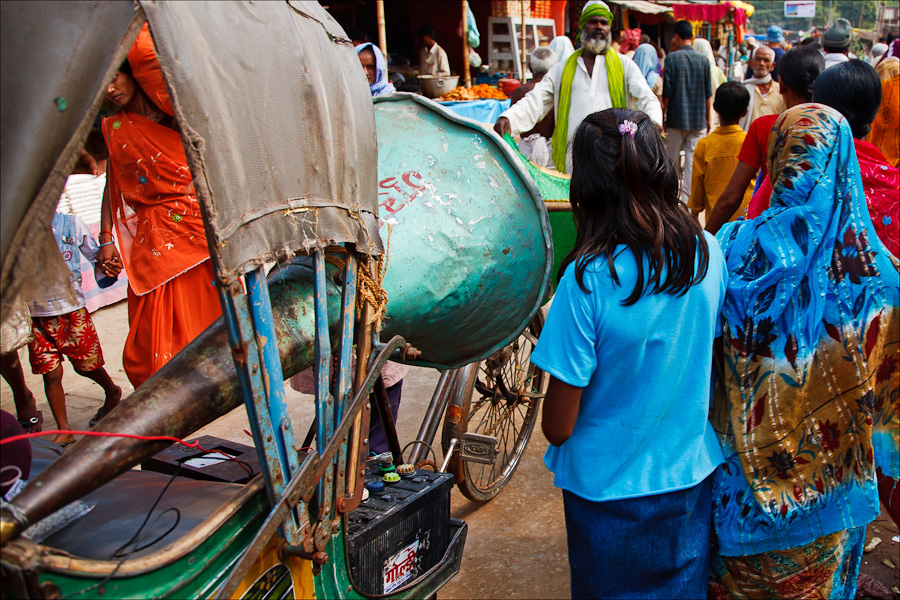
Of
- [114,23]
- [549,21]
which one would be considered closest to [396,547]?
[114,23]

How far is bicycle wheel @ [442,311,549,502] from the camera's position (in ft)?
9.13

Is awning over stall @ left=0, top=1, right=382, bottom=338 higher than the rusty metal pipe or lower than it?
higher

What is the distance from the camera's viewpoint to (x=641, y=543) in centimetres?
165

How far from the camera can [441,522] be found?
1840 millimetres

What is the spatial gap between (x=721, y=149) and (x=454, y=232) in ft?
9.02

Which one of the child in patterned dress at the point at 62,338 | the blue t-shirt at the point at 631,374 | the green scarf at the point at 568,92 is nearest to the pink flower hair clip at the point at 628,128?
the blue t-shirt at the point at 631,374

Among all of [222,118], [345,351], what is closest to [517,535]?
[345,351]

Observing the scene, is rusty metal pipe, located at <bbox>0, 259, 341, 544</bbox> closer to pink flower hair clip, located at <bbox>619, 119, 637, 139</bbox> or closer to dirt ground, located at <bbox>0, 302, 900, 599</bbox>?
pink flower hair clip, located at <bbox>619, 119, 637, 139</bbox>

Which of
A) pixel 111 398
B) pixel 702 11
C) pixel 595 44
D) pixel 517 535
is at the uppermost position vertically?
pixel 595 44

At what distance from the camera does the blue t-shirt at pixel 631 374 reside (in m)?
1.48

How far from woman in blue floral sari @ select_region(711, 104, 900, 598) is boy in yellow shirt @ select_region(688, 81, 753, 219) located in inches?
94.1

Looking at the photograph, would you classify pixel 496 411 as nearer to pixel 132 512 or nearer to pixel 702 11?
pixel 132 512

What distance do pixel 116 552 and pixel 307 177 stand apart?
27.5 inches

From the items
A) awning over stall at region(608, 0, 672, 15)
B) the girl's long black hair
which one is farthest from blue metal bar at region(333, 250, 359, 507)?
awning over stall at region(608, 0, 672, 15)
